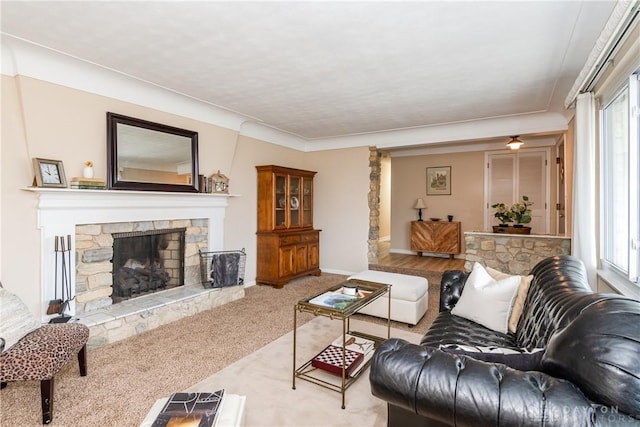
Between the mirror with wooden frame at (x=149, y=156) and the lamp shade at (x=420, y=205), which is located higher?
the mirror with wooden frame at (x=149, y=156)

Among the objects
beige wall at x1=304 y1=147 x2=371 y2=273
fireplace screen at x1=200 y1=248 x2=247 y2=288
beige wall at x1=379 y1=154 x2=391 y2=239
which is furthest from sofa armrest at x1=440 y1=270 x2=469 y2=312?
beige wall at x1=379 y1=154 x2=391 y2=239

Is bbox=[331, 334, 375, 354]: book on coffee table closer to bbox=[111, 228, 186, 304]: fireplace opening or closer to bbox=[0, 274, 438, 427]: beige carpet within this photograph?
bbox=[0, 274, 438, 427]: beige carpet

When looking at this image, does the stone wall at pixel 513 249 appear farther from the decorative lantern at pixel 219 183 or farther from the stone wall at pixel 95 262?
the stone wall at pixel 95 262

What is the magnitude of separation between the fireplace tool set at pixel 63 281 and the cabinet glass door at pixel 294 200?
10.4 feet

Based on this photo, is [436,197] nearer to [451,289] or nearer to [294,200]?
[294,200]

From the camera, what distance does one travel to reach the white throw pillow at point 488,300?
7.63ft

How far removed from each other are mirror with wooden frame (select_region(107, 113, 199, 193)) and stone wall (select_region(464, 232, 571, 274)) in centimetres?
391

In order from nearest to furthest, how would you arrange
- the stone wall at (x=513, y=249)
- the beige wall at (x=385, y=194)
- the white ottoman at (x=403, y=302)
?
1. the white ottoman at (x=403, y=302)
2. the stone wall at (x=513, y=249)
3. the beige wall at (x=385, y=194)

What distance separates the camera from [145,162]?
360cm

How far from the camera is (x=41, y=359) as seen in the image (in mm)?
1942

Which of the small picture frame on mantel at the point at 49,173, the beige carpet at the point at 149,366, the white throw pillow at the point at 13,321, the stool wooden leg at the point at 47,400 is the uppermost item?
the small picture frame on mantel at the point at 49,173

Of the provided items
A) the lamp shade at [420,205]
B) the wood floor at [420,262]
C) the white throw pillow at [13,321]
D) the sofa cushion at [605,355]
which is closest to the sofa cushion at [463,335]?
the sofa cushion at [605,355]

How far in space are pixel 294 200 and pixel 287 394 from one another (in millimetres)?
3729

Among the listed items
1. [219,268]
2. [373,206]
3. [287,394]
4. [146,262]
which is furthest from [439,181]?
[287,394]
